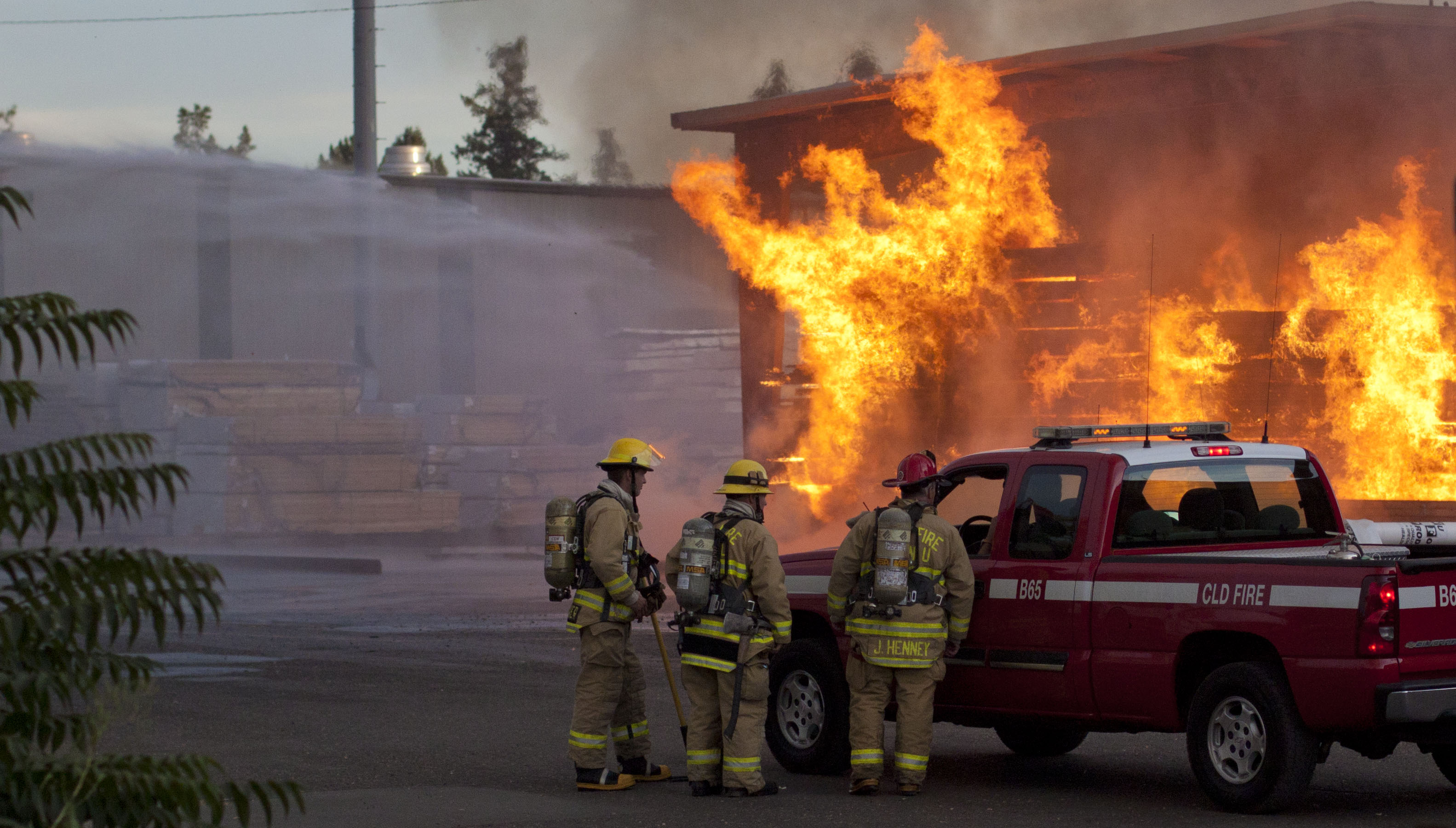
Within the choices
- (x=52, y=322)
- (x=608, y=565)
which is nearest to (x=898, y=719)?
(x=608, y=565)

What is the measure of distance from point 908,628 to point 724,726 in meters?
1.03

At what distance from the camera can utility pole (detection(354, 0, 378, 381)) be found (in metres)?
26.3

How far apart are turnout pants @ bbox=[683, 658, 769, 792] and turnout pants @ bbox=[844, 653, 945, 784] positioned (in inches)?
18.8

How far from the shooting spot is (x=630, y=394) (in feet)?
84.5

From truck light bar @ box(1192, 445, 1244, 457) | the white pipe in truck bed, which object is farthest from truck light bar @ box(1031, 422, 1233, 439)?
the white pipe in truck bed

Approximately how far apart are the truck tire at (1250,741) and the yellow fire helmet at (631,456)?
300 centimetres

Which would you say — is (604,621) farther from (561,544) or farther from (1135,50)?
(1135,50)

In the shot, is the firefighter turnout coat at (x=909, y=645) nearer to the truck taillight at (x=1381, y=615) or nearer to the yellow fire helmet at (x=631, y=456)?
the yellow fire helmet at (x=631, y=456)

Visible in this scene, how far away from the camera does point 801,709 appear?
8.80m

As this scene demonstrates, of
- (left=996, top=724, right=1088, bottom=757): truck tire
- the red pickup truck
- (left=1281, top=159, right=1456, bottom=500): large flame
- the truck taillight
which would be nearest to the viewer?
the truck taillight

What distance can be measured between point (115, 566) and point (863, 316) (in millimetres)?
16062

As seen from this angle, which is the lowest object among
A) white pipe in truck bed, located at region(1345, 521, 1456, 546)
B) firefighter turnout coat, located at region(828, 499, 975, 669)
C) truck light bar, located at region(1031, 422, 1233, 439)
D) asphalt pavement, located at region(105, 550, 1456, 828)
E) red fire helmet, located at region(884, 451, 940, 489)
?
asphalt pavement, located at region(105, 550, 1456, 828)

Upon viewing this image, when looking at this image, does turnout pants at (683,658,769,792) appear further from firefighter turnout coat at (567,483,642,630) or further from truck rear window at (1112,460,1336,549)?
truck rear window at (1112,460,1336,549)

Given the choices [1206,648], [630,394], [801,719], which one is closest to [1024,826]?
[1206,648]
